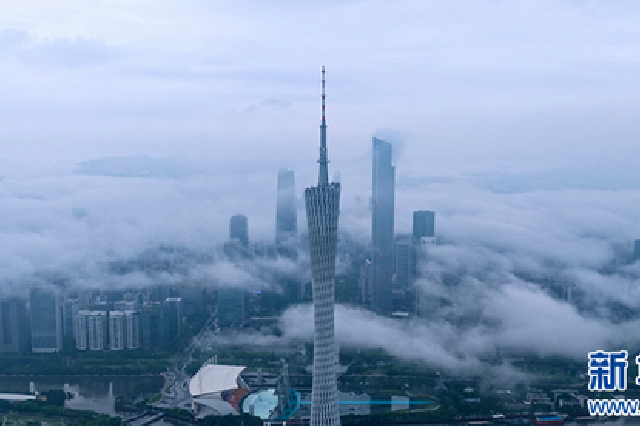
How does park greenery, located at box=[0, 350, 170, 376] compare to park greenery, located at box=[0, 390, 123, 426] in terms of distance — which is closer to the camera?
park greenery, located at box=[0, 390, 123, 426]

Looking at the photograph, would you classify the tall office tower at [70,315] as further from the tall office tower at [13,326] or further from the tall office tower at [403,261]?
the tall office tower at [403,261]

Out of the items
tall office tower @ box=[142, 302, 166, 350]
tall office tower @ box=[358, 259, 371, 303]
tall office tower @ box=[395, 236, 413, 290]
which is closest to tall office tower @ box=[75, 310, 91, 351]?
tall office tower @ box=[142, 302, 166, 350]

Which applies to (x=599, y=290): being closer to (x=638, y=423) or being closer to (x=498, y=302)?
(x=498, y=302)

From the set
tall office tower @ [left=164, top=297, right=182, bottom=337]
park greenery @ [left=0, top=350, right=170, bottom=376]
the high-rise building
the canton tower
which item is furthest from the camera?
the high-rise building

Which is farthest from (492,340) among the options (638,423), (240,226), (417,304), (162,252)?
(162,252)

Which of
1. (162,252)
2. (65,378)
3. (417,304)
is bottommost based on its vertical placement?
(65,378)

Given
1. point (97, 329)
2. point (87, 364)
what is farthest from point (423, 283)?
point (87, 364)

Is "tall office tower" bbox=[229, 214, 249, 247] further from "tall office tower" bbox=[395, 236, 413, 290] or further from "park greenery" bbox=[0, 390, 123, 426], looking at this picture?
"park greenery" bbox=[0, 390, 123, 426]

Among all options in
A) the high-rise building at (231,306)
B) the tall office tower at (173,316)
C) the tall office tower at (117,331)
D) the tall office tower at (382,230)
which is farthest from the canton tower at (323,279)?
the tall office tower at (117,331)
